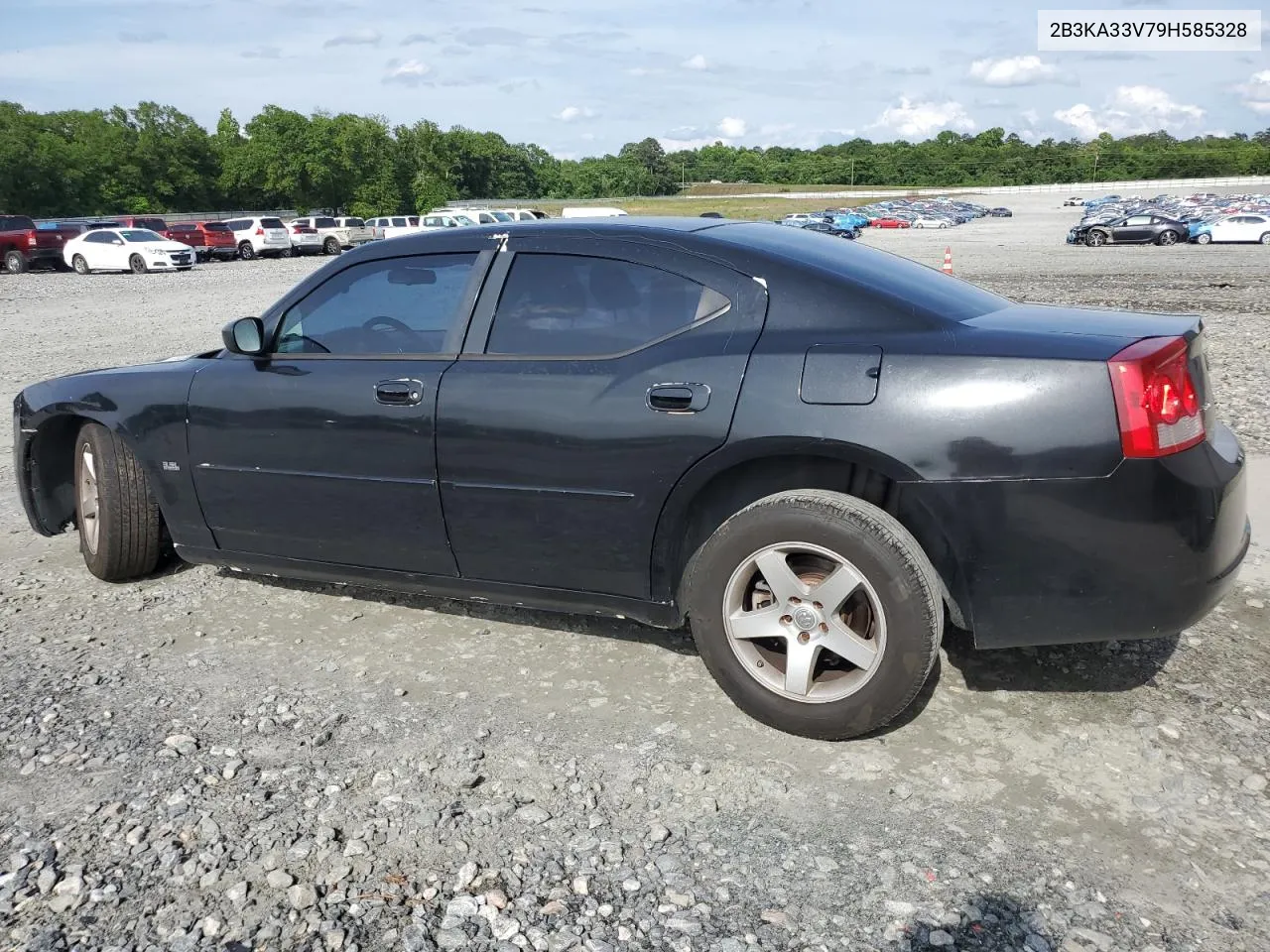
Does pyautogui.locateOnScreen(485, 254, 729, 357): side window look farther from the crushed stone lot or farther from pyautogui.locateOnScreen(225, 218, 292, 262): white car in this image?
pyautogui.locateOnScreen(225, 218, 292, 262): white car

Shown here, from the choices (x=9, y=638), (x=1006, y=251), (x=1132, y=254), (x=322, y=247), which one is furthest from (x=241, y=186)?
(x=9, y=638)

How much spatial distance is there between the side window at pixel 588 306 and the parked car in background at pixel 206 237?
133ft

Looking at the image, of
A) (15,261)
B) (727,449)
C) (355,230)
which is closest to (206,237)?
(15,261)

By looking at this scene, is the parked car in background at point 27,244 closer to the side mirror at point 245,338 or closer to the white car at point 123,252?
the white car at point 123,252

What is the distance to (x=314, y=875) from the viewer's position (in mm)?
2750

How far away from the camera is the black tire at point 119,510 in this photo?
4719 mm

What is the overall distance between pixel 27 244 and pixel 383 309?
35817 millimetres

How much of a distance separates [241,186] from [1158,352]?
85191 mm

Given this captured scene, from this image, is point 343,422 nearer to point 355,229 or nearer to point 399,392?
point 399,392

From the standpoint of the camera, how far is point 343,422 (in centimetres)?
399

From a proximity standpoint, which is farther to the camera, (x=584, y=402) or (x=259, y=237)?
(x=259, y=237)

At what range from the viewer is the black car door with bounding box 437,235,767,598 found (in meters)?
3.45

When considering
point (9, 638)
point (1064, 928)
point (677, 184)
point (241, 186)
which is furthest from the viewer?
point (677, 184)

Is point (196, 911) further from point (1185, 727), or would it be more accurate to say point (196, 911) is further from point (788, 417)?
point (1185, 727)
